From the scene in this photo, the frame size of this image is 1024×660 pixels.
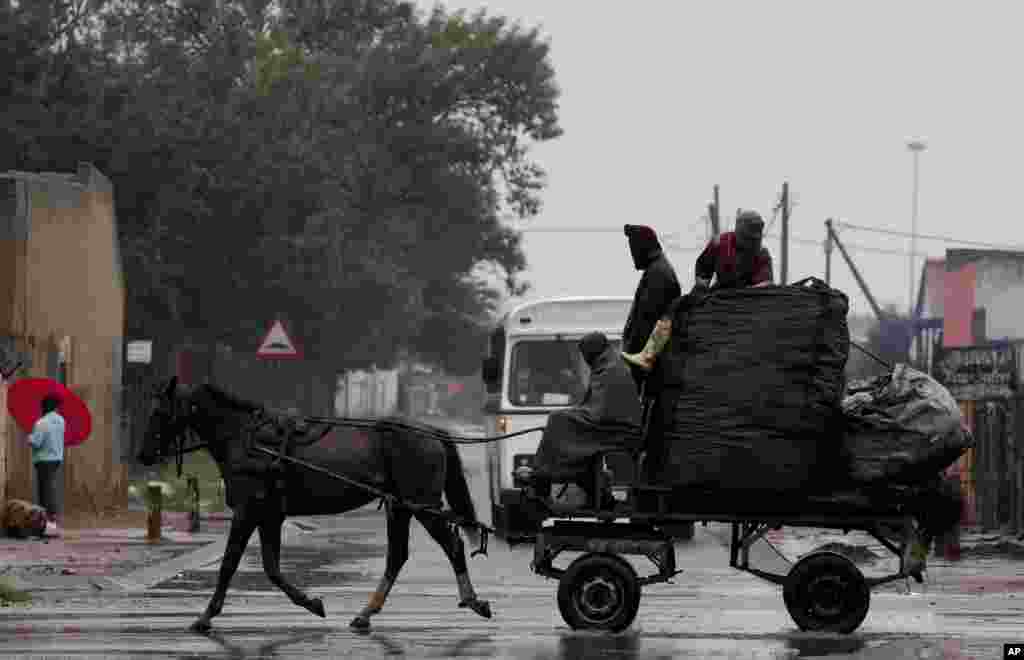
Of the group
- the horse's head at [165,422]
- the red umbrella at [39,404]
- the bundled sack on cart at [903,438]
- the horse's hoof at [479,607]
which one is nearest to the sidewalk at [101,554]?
the red umbrella at [39,404]

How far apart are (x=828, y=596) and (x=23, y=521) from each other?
1445 centimetres

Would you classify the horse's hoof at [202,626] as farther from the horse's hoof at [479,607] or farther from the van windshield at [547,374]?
the van windshield at [547,374]

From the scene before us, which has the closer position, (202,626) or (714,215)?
(202,626)

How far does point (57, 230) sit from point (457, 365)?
57.3m

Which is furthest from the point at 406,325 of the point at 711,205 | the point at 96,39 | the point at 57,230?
the point at 57,230

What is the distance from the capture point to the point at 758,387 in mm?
13859

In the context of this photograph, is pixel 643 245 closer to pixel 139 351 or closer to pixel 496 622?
pixel 496 622

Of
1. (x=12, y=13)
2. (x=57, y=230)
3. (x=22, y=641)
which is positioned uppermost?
(x=12, y=13)

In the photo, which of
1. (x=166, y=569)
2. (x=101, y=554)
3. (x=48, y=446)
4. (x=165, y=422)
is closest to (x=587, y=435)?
(x=165, y=422)

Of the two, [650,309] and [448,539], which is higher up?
[650,309]

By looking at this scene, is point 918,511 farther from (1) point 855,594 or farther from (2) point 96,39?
(2) point 96,39

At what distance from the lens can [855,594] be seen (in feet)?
46.0

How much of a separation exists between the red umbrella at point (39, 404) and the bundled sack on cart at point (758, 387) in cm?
1356

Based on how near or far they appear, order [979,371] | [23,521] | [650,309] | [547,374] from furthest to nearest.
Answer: [547,374] → [979,371] → [23,521] → [650,309]
